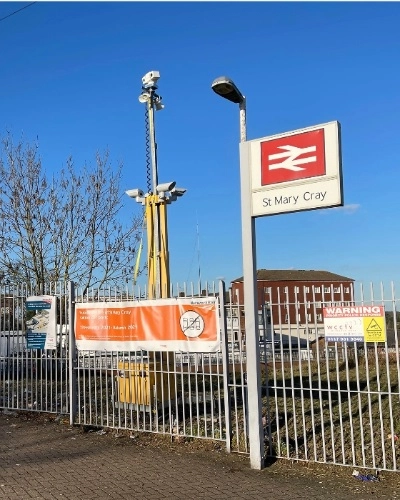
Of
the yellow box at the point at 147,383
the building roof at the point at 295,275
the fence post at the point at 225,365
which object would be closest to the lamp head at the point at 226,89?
the fence post at the point at 225,365

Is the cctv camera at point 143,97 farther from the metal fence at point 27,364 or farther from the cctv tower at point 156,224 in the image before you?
the metal fence at point 27,364

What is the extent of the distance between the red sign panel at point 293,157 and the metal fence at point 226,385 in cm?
149

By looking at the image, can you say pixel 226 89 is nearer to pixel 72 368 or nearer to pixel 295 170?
pixel 295 170

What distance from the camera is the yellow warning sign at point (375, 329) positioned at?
20.2 ft

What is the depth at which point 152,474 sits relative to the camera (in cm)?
673

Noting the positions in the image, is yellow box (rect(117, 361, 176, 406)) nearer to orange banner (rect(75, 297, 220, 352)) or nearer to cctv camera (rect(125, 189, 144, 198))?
orange banner (rect(75, 297, 220, 352))

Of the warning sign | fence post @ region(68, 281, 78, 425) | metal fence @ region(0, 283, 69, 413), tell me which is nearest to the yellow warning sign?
the warning sign

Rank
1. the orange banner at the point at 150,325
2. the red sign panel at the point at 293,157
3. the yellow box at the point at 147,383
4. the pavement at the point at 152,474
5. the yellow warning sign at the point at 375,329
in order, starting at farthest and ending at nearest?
the yellow box at the point at 147,383
the orange banner at the point at 150,325
the red sign panel at the point at 293,157
the yellow warning sign at the point at 375,329
the pavement at the point at 152,474

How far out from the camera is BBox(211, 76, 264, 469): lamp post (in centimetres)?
690

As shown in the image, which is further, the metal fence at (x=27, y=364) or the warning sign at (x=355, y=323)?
the metal fence at (x=27, y=364)

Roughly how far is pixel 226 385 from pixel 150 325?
1.64 m

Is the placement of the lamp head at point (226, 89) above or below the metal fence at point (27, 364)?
above

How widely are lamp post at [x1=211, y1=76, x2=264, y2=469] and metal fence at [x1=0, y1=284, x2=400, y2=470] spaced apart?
0.21m

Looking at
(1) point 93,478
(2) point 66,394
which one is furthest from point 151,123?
(1) point 93,478
